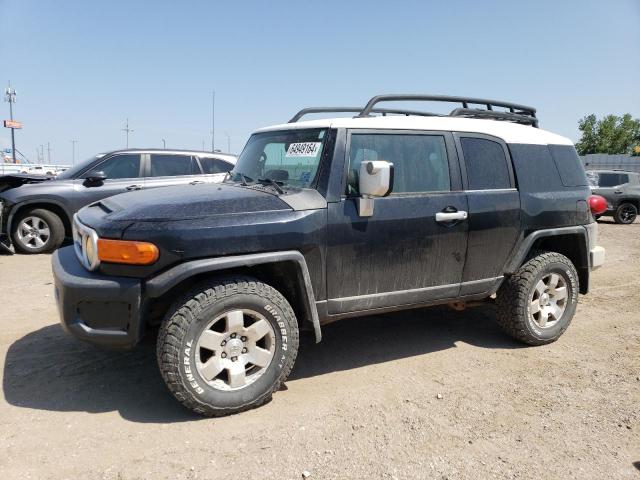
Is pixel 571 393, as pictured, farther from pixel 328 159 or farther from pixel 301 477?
pixel 328 159

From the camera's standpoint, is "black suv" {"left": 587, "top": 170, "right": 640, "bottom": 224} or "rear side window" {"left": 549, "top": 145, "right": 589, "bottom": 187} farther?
"black suv" {"left": 587, "top": 170, "right": 640, "bottom": 224}

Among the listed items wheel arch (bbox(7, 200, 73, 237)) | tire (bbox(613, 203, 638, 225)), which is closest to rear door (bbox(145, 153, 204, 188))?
wheel arch (bbox(7, 200, 73, 237))

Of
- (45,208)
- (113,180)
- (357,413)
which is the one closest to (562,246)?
(357,413)

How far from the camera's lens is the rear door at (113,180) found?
7.50 m

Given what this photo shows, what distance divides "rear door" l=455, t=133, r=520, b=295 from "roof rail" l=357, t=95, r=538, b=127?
0.46 m

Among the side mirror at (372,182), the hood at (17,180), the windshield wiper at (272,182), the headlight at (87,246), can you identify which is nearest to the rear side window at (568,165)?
the side mirror at (372,182)

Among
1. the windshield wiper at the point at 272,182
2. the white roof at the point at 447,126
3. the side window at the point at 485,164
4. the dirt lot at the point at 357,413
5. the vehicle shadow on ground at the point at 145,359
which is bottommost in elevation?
the vehicle shadow on ground at the point at 145,359

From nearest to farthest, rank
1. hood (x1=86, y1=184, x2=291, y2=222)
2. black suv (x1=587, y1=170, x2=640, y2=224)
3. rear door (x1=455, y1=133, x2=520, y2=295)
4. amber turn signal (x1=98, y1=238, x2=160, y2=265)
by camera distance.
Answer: amber turn signal (x1=98, y1=238, x2=160, y2=265) < hood (x1=86, y1=184, x2=291, y2=222) < rear door (x1=455, y1=133, x2=520, y2=295) < black suv (x1=587, y1=170, x2=640, y2=224)

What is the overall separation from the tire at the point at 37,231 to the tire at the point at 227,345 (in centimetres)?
597

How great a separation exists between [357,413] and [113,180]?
6201 mm

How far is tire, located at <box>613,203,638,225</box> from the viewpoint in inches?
579

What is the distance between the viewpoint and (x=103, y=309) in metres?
2.72

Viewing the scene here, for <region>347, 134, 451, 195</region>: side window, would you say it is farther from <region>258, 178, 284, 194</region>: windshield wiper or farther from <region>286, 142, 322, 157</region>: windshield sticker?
<region>258, 178, 284, 194</region>: windshield wiper

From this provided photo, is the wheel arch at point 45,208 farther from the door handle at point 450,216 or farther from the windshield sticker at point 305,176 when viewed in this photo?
the door handle at point 450,216
